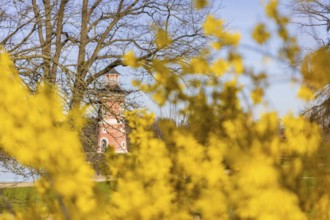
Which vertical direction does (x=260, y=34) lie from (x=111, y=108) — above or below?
below

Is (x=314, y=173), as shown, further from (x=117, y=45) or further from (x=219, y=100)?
(x=117, y=45)

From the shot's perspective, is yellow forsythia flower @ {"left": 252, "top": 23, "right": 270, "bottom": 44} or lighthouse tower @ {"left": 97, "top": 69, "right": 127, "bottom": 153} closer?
yellow forsythia flower @ {"left": 252, "top": 23, "right": 270, "bottom": 44}

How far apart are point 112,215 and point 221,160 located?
0.46 meters

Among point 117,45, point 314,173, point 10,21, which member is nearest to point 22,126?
point 314,173

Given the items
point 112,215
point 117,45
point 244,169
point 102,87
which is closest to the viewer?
point 244,169

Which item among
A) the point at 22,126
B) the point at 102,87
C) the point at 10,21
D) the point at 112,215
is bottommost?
the point at 112,215

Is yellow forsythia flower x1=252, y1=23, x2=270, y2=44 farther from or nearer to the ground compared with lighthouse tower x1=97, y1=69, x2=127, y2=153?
nearer to the ground

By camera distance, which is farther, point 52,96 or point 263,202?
point 52,96

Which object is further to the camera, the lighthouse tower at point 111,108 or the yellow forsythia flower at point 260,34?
the lighthouse tower at point 111,108

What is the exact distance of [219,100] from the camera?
204cm

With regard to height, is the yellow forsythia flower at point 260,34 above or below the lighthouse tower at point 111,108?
below

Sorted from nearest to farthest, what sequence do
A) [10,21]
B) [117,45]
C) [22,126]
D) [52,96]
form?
1. [22,126]
2. [52,96]
3. [10,21]
4. [117,45]

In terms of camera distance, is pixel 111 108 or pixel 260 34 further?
pixel 111 108

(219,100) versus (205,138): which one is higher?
(219,100)
